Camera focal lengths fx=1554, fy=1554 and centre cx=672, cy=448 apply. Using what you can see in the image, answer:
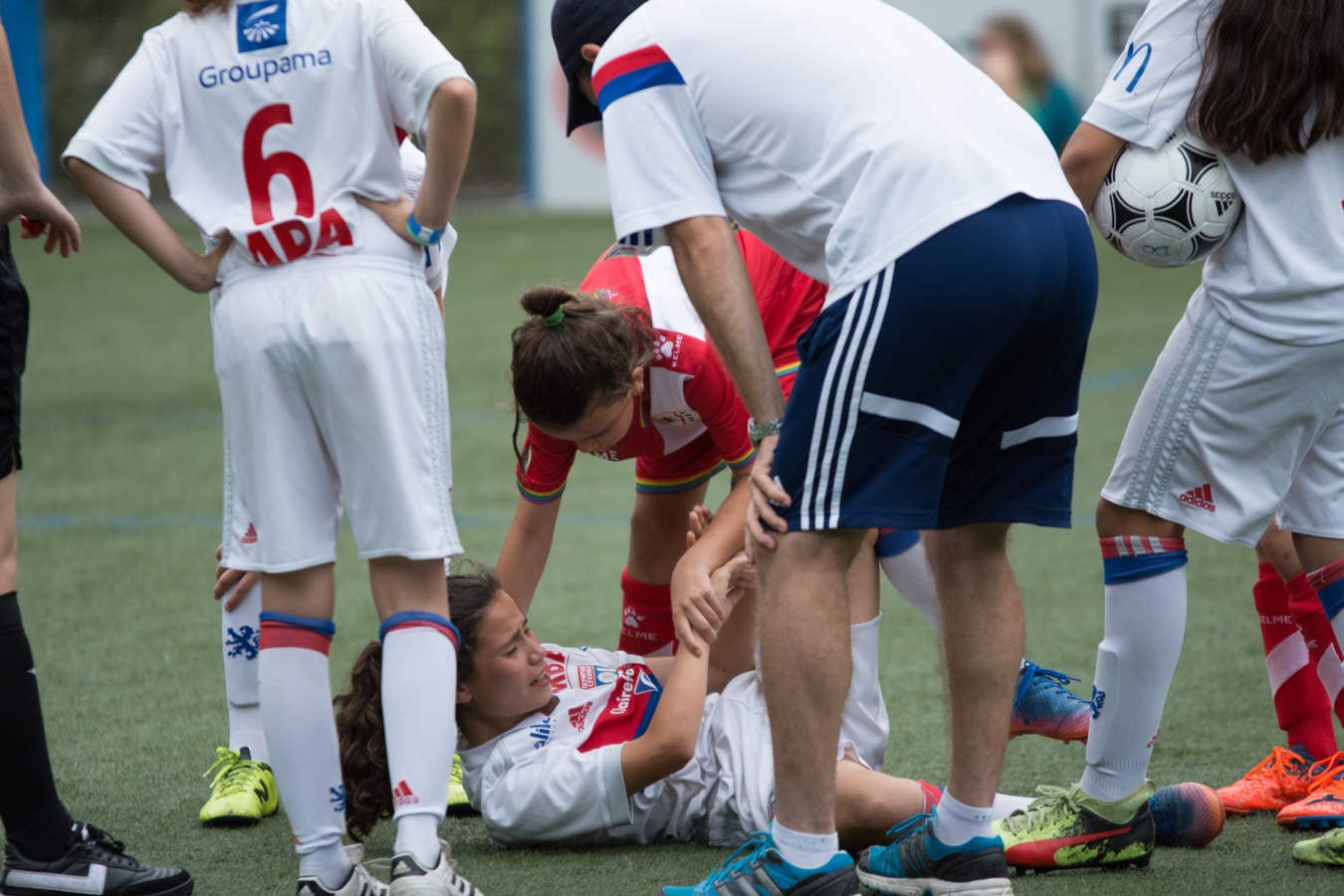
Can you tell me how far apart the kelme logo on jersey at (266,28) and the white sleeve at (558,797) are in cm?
143

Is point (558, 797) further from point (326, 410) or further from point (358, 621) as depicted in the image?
point (358, 621)

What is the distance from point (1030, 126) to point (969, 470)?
563 millimetres

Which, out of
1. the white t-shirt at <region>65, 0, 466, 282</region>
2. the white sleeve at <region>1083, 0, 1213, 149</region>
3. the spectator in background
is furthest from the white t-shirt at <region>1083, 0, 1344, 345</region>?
the spectator in background

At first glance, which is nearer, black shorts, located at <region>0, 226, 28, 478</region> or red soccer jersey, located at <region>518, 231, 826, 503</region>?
black shorts, located at <region>0, 226, 28, 478</region>

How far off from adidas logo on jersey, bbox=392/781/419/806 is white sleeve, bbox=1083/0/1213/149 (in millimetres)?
1674

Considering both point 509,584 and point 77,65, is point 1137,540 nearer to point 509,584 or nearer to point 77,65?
point 509,584

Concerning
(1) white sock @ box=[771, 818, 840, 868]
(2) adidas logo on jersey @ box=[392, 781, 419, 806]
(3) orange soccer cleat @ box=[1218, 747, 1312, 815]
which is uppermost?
(2) adidas logo on jersey @ box=[392, 781, 419, 806]

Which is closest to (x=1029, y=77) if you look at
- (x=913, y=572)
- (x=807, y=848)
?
(x=913, y=572)

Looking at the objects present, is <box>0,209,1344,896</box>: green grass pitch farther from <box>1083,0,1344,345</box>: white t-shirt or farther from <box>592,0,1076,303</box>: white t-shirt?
<box>1083,0,1344,345</box>: white t-shirt

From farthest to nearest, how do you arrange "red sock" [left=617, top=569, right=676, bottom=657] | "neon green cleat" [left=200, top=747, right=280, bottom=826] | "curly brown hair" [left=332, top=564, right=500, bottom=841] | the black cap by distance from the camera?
1. "red sock" [left=617, top=569, right=676, bottom=657]
2. "neon green cleat" [left=200, top=747, right=280, bottom=826]
3. "curly brown hair" [left=332, top=564, right=500, bottom=841]
4. the black cap

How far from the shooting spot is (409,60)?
8.25 ft

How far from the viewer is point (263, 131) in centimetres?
257

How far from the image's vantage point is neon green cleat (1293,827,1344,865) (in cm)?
280

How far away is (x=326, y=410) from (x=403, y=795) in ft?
2.16
